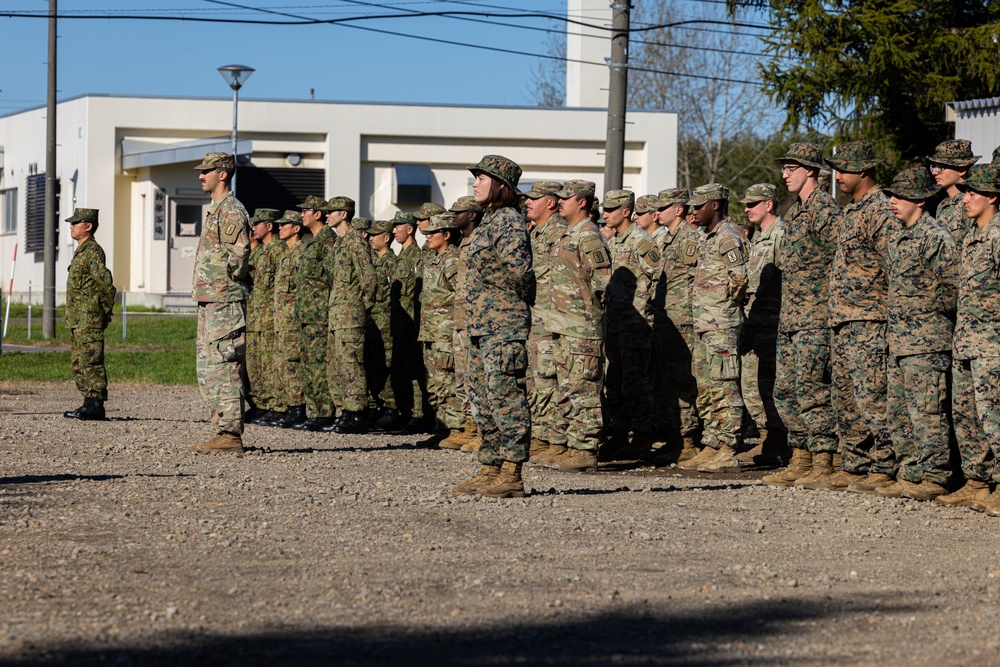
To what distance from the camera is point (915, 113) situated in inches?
1117

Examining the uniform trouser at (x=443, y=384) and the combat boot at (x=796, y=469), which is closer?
the combat boot at (x=796, y=469)

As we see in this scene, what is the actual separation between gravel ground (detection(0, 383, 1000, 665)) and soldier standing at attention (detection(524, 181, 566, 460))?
64cm

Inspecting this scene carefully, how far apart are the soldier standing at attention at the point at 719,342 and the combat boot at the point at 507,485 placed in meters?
2.71

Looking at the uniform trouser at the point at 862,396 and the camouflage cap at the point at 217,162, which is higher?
the camouflage cap at the point at 217,162

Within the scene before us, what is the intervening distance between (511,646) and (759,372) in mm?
7240

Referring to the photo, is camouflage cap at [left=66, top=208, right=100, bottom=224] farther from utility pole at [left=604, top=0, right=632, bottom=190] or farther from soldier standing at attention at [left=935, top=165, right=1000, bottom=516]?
soldier standing at attention at [left=935, top=165, right=1000, bottom=516]

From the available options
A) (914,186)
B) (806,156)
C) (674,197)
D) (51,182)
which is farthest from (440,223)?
(51,182)

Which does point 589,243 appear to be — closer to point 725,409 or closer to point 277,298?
point 725,409

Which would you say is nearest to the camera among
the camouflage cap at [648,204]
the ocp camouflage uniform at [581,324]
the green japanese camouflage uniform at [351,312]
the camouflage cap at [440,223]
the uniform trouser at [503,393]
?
the uniform trouser at [503,393]

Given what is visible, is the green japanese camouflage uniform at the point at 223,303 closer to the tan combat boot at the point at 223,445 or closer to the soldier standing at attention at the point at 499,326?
the tan combat boot at the point at 223,445

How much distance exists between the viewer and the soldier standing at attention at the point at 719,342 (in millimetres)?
12000

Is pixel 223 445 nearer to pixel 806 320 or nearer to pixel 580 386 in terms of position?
pixel 580 386

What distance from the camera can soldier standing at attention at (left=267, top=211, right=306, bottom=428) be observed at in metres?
15.3

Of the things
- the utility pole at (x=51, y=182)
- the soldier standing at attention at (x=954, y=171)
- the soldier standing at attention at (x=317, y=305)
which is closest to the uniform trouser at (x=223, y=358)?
the soldier standing at attention at (x=317, y=305)
